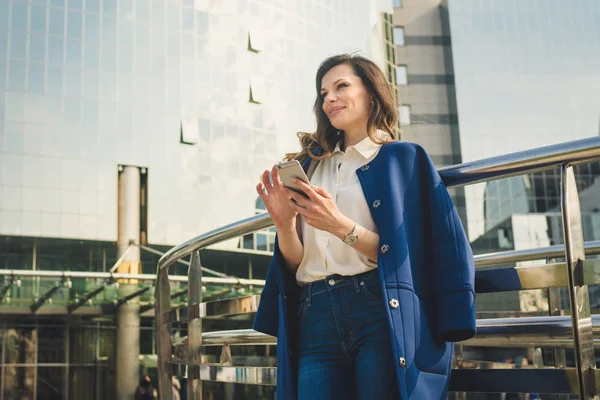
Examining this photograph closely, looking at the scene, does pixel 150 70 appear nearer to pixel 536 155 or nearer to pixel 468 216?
pixel 468 216

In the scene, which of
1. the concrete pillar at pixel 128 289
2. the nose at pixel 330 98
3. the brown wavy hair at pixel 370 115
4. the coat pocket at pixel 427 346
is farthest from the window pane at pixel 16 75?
the coat pocket at pixel 427 346

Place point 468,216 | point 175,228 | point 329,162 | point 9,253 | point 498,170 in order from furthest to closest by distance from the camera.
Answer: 1. point 468,216
2. point 175,228
3. point 9,253
4. point 329,162
5. point 498,170

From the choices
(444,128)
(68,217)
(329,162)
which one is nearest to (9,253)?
(68,217)

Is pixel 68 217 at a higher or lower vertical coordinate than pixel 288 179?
higher

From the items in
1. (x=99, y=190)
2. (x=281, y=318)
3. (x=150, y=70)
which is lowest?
(x=281, y=318)

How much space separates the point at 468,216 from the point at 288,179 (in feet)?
167

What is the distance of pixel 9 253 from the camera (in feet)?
99.9

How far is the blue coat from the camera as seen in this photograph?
2.18 meters

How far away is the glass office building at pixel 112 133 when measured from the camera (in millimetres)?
30000

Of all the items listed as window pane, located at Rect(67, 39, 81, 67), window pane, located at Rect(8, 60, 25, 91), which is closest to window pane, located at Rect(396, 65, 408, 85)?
window pane, located at Rect(67, 39, 81, 67)

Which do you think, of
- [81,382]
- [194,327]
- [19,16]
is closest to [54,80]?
[19,16]

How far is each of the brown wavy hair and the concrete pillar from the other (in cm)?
2829

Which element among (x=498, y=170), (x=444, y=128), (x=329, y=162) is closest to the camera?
(x=498, y=170)

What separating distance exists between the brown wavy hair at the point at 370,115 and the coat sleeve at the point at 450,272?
325mm
